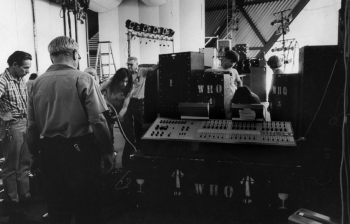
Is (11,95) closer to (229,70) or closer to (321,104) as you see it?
(229,70)

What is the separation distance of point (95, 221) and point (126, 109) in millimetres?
2272

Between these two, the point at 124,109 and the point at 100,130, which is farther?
the point at 124,109

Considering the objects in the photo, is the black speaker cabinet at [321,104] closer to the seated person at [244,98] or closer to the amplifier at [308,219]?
the seated person at [244,98]

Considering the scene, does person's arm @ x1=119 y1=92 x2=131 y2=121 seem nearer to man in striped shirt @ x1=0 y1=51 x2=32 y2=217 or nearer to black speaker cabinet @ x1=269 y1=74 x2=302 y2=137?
man in striped shirt @ x1=0 y1=51 x2=32 y2=217

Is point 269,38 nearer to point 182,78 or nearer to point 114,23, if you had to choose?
point 114,23

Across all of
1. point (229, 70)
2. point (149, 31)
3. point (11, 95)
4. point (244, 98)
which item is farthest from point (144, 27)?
point (244, 98)

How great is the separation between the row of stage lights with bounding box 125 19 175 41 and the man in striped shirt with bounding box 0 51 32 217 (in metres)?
5.10

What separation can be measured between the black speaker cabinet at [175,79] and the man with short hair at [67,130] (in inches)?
47.1

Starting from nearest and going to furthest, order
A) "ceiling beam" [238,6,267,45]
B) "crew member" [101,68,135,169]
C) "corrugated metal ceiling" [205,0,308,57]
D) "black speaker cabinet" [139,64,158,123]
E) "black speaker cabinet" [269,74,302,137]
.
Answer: "black speaker cabinet" [269,74,302,137]
"black speaker cabinet" [139,64,158,123]
"crew member" [101,68,135,169]
"corrugated metal ceiling" [205,0,308,57]
"ceiling beam" [238,6,267,45]

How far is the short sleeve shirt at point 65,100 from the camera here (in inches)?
76.4

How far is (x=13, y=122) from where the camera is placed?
325cm

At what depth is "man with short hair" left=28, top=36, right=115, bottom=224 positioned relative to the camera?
195 centimetres

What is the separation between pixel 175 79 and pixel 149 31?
607 centimetres

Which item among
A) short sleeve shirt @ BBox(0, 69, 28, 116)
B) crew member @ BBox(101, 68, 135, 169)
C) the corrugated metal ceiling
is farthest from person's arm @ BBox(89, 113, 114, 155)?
the corrugated metal ceiling
